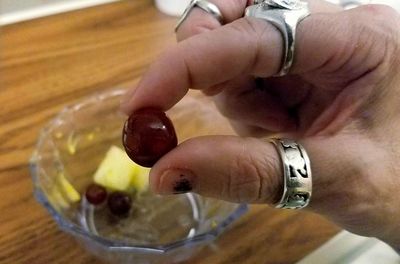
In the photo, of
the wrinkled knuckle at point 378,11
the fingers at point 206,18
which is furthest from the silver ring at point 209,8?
the wrinkled knuckle at point 378,11

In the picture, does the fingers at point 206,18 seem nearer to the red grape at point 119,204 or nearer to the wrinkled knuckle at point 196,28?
the wrinkled knuckle at point 196,28

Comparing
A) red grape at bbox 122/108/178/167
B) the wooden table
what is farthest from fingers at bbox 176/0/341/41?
the wooden table

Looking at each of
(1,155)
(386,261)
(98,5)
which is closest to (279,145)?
(386,261)

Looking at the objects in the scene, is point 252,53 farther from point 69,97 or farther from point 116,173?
point 69,97

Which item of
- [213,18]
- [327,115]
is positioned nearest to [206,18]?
[213,18]

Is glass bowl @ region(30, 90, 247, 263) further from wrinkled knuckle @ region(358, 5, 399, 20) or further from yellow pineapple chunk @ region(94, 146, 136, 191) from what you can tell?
wrinkled knuckle @ region(358, 5, 399, 20)

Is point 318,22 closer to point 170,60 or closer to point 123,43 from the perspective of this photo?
point 170,60
